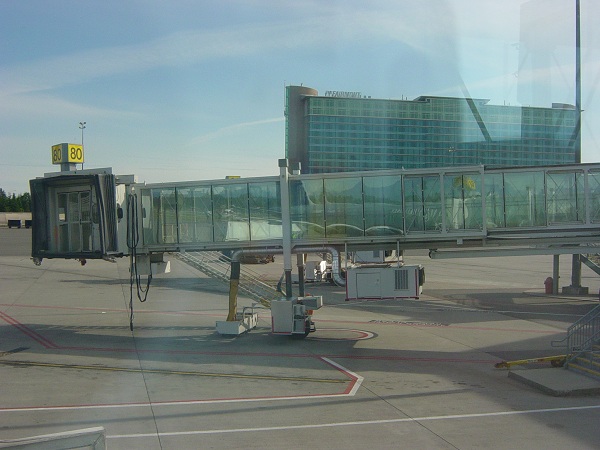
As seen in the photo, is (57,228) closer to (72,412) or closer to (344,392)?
(72,412)

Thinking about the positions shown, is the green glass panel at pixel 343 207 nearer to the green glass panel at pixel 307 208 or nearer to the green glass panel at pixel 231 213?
the green glass panel at pixel 307 208

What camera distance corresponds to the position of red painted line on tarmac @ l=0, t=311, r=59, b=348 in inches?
725

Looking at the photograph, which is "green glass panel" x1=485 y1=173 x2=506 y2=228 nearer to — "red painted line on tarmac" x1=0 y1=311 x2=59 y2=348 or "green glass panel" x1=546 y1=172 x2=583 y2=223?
"green glass panel" x1=546 y1=172 x2=583 y2=223

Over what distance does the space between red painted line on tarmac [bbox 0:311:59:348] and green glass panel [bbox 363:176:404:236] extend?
10.4 m

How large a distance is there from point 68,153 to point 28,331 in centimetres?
658

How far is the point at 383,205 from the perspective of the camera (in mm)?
18047

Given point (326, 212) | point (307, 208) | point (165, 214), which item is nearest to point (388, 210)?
point (326, 212)

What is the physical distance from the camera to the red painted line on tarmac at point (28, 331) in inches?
725

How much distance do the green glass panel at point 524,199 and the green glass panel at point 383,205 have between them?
3.12 metres

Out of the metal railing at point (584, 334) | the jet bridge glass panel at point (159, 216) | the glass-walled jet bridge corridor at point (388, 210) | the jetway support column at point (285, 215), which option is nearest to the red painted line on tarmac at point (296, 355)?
the metal railing at point (584, 334)

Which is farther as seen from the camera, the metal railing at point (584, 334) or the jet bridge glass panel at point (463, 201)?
the jet bridge glass panel at point (463, 201)

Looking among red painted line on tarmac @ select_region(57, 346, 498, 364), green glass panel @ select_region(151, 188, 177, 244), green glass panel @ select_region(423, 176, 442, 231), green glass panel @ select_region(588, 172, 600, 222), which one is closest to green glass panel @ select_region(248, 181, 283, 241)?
green glass panel @ select_region(151, 188, 177, 244)

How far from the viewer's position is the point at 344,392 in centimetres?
1239

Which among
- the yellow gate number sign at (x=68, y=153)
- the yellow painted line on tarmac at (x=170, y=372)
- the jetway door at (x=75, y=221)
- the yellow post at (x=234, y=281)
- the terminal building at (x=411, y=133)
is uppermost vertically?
the terminal building at (x=411, y=133)
